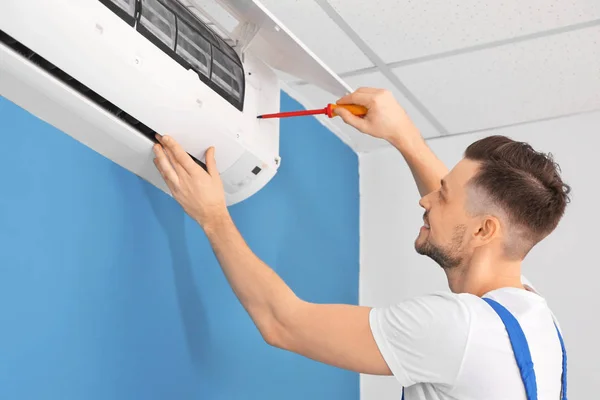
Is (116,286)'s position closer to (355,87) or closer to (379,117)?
(379,117)

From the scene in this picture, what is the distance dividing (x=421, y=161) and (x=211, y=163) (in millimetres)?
554

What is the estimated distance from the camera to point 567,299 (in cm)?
239

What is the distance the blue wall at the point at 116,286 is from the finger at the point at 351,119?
459mm

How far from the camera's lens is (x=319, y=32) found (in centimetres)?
199

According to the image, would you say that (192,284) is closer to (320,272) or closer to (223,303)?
(223,303)

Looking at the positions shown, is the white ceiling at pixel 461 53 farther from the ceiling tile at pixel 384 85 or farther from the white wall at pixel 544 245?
the white wall at pixel 544 245

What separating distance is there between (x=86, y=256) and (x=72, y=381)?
24 cm

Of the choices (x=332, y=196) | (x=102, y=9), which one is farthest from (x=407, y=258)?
(x=102, y=9)

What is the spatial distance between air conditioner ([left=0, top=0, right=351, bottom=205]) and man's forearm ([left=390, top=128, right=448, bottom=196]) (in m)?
0.20

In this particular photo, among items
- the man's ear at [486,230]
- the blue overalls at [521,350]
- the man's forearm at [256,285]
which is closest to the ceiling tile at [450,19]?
the man's ear at [486,230]

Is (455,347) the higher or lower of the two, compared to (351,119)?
lower

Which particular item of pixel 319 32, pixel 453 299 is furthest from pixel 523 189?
pixel 319 32

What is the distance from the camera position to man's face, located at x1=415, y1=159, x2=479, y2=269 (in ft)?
4.98

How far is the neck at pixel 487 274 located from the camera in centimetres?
149
